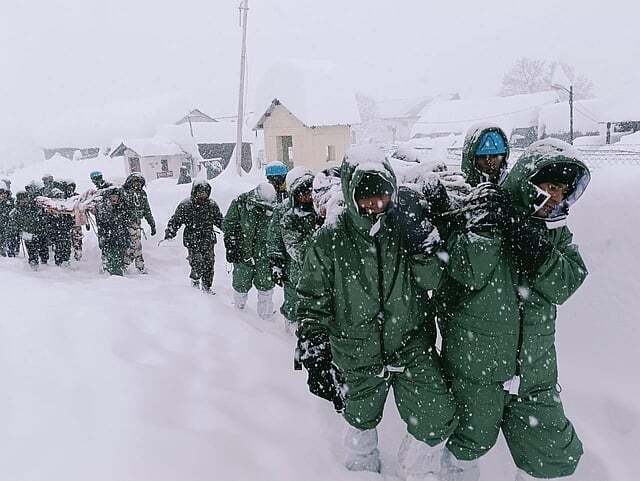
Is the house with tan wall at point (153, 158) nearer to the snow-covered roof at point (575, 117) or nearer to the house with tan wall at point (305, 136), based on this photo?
the house with tan wall at point (305, 136)

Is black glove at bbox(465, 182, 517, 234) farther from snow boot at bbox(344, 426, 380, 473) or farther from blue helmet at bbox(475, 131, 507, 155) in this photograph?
snow boot at bbox(344, 426, 380, 473)

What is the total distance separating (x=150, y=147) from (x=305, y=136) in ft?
46.3

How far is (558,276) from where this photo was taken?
222 cm

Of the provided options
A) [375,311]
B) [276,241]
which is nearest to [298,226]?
[276,241]

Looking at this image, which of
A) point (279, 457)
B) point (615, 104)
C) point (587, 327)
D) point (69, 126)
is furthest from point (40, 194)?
point (69, 126)

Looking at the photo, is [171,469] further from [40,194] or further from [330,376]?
[40,194]

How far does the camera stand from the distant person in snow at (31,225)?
9.05 metres

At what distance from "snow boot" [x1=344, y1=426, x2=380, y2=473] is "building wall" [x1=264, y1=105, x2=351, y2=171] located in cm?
1773

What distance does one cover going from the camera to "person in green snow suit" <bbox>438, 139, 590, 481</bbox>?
2.22m

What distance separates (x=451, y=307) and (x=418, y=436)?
2.15 feet

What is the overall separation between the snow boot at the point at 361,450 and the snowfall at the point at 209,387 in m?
0.05

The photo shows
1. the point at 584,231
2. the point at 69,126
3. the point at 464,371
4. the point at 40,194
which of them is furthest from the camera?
the point at 69,126

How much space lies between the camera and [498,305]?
7.64ft

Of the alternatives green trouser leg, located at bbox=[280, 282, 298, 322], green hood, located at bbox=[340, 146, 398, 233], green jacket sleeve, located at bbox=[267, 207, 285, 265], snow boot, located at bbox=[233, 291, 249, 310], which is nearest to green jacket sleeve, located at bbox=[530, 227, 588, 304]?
green hood, located at bbox=[340, 146, 398, 233]
